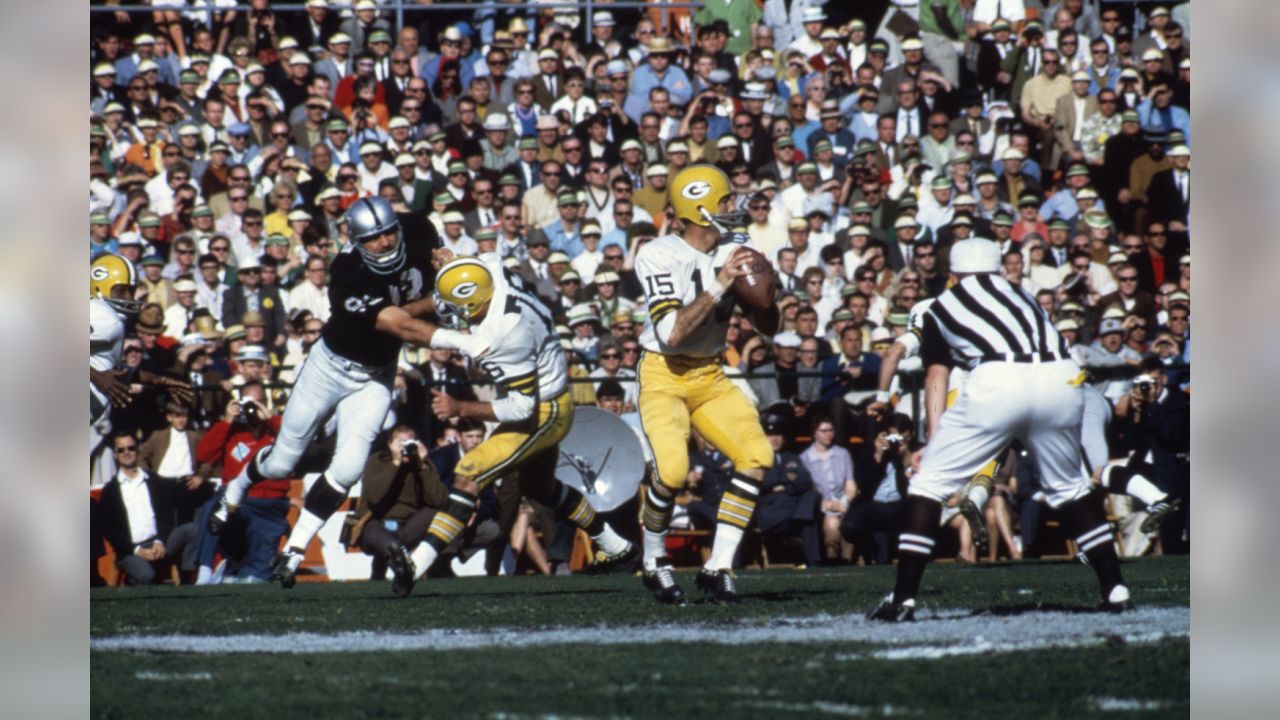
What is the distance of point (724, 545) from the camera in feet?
27.8

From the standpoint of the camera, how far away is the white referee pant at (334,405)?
973cm

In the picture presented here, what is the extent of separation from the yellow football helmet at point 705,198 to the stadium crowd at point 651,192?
3.81 metres

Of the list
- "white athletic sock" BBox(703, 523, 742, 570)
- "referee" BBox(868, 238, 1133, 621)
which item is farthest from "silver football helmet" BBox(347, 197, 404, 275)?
"referee" BBox(868, 238, 1133, 621)

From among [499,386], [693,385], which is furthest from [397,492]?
[693,385]

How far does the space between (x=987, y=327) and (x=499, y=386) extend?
2.94 metres

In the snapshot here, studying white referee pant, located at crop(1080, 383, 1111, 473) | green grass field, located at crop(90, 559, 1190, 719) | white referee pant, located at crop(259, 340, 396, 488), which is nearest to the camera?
green grass field, located at crop(90, 559, 1190, 719)

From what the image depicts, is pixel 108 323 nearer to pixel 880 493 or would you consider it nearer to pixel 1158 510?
pixel 880 493

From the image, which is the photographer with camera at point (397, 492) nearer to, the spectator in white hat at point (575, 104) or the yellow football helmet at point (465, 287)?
the yellow football helmet at point (465, 287)

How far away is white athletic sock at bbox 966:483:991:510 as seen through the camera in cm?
965

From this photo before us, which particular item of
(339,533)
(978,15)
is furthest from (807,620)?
(978,15)

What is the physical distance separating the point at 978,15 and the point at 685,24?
105 inches

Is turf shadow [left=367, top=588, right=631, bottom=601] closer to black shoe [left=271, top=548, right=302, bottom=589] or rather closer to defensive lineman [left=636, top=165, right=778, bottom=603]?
black shoe [left=271, top=548, right=302, bottom=589]

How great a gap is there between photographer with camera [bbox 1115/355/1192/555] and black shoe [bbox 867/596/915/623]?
5.18 m
